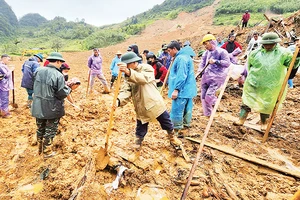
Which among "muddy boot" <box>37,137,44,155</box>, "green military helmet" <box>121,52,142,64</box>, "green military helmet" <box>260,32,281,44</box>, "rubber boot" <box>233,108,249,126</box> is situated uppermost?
"green military helmet" <box>260,32,281,44</box>

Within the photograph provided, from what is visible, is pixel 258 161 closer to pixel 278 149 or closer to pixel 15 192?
pixel 278 149

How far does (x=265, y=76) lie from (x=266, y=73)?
57mm

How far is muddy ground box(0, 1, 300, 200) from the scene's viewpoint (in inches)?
100

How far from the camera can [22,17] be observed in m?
74.9

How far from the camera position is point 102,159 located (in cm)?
289

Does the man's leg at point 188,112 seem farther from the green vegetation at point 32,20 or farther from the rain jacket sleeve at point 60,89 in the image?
the green vegetation at point 32,20

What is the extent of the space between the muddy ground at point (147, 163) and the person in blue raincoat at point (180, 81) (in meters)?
0.56

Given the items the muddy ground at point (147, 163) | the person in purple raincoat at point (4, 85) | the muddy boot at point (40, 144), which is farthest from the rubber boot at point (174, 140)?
the person in purple raincoat at point (4, 85)

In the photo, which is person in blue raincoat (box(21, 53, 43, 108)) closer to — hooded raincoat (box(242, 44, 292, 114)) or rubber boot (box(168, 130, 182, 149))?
rubber boot (box(168, 130, 182, 149))

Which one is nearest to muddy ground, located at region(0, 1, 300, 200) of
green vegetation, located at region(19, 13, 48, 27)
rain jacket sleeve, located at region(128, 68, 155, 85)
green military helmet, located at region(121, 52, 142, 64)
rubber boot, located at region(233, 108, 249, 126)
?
rubber boot, located at region(233, 108, 249, 126)

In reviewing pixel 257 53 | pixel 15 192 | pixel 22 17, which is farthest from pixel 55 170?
pixel 22 17

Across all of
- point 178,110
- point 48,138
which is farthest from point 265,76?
point 48,138

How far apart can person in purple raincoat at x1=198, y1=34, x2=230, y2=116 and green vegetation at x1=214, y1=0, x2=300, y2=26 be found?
78.5ft

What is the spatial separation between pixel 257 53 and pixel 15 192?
4.46m
